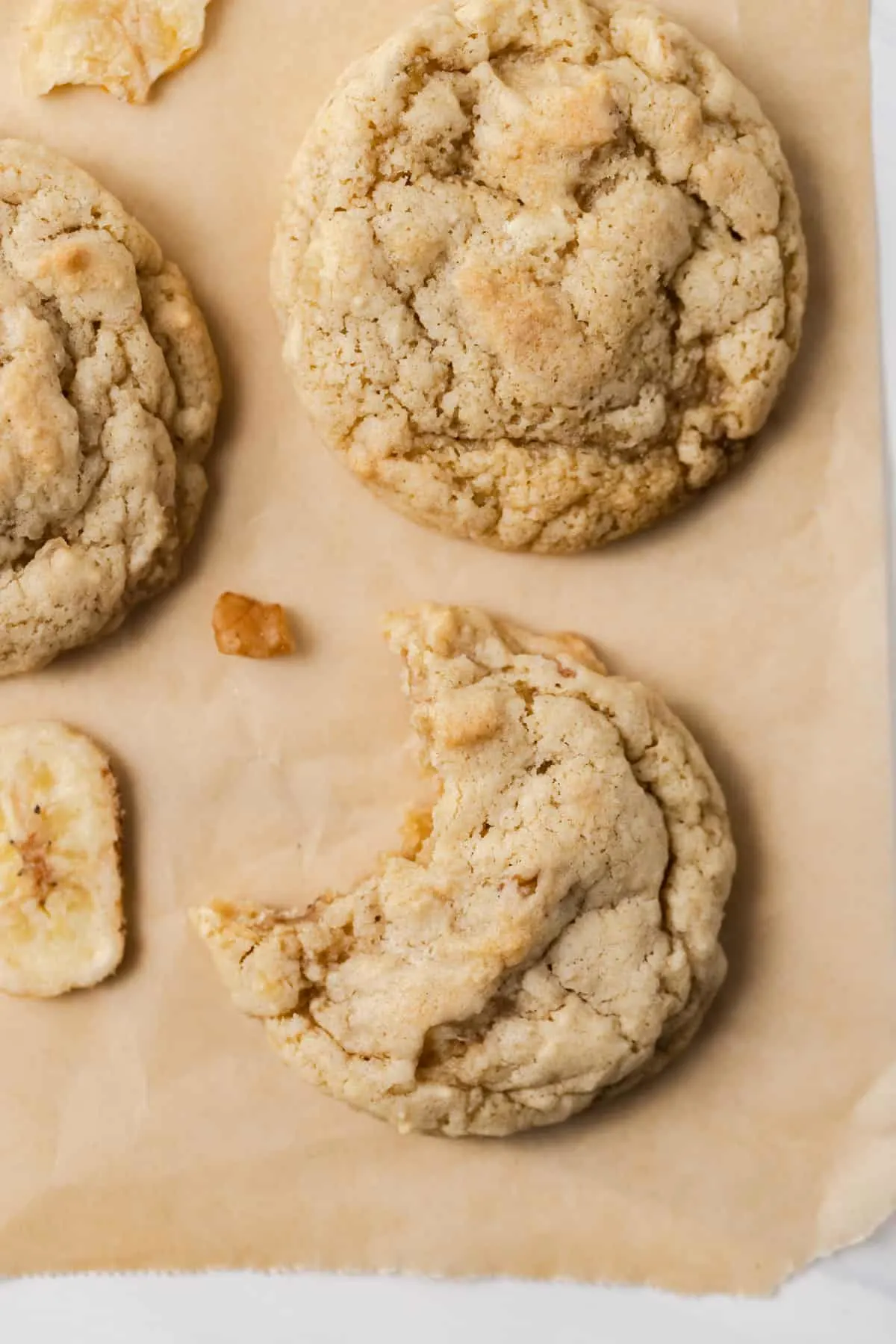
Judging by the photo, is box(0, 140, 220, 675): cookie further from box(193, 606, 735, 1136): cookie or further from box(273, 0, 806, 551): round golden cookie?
box(193, 606, 735, 1136): cookie

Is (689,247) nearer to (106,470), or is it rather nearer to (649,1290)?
(106,470)

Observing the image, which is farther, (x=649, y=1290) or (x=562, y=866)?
(x=649, y=1290)

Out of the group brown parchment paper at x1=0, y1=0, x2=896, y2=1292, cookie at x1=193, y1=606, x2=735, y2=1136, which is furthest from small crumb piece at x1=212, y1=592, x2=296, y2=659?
cookie at x1=193, y1=606, x2=735, y2=1136

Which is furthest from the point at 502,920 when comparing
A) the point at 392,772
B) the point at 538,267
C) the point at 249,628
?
the point at 538,267

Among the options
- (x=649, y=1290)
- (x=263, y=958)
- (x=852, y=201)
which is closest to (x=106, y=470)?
(x=263, y=958)

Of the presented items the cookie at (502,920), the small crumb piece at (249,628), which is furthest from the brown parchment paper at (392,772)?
the cookie at (502,920)

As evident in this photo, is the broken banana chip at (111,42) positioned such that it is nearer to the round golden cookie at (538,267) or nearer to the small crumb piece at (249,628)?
the round golden cookie at (538,267)
